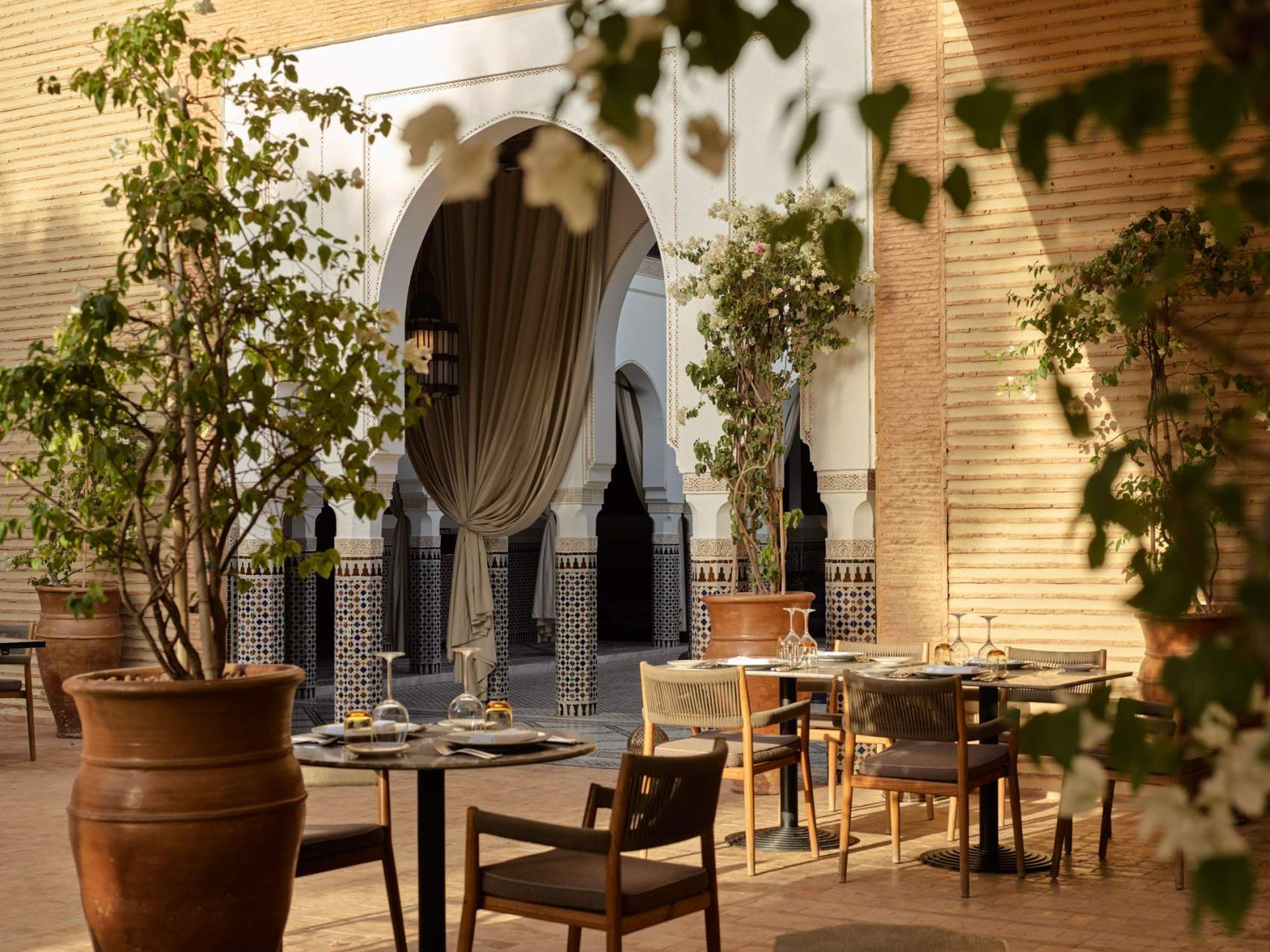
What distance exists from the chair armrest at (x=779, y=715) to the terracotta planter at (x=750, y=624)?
1705 mm

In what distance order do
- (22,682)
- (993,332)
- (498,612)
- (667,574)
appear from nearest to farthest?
(993,332) < (22,682) < (498,612) < (667,574)

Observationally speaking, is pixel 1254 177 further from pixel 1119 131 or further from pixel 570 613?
pixel 570 613

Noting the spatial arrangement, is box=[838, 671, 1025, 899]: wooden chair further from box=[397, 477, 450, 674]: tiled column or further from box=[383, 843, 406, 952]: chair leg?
box=[397, 477, 450, 674]: tiled column

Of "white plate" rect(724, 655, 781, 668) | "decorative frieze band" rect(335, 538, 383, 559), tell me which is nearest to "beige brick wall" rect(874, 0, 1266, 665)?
"white plate" rect(724, 655, 781, 668)

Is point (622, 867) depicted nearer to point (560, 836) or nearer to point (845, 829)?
point (560, 836)

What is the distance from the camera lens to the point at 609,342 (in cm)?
1045

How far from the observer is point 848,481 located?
25.3ft

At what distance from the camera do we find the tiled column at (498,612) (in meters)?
10.6

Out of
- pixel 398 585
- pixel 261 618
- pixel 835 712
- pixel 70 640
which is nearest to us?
pixel 835 712

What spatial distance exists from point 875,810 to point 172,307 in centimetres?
418

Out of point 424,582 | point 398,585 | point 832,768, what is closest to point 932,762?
point 832,768

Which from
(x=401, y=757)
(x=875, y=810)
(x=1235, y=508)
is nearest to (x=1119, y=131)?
(x=1235, y=508)

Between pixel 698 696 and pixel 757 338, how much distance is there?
8.93 ft

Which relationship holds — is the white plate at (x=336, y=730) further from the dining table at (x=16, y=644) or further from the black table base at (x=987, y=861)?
the dining table at (x=16, y=644)
